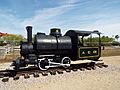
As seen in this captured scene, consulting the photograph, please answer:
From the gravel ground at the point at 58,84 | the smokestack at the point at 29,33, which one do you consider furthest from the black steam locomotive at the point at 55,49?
the gravel ground at the point at 58,84

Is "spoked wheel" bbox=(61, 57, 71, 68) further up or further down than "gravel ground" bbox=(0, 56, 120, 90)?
further up

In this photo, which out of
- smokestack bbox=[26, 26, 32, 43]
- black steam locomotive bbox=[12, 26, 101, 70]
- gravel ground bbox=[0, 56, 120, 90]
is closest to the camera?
gravel ground bbox=[0, 56, 120, 90]

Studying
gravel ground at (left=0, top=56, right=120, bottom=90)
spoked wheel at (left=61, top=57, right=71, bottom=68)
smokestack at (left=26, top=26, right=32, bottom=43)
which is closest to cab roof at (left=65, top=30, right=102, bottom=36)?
spoked wheel at (left=61, top=57, right=71, bottom=68)

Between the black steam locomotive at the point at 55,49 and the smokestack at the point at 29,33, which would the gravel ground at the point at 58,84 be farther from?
the smokestack at the point at 29,33

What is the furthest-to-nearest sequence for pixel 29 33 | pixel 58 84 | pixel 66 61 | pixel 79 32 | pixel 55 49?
1. pixel 79 32
2. pixel 66 61
3. pixel 55 49
4. pixel 29 33
5. pixel 58 84

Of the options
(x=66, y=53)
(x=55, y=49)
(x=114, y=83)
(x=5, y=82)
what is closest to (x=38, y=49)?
(x=55, y=49)

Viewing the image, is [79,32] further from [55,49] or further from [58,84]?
[58,84]

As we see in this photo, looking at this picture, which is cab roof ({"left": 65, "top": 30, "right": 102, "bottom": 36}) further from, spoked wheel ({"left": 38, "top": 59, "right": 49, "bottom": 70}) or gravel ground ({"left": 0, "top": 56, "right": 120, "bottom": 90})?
gravel ground ({"left": 0, "top": 56, "right": 120, "bottom": 90})

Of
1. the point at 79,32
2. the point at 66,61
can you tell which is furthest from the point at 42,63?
the point at 79,32

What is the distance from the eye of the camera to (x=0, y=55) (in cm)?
2019

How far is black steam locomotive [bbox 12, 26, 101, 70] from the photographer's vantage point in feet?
38.5

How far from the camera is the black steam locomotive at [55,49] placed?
11.7 m

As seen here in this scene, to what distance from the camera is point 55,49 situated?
41.1 feet

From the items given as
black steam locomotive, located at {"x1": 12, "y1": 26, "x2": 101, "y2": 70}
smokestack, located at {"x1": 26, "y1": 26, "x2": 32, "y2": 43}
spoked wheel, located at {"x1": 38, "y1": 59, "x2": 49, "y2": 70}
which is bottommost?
spoked wheel, located at {"x1": 38, "y1": 59, "x2": 49, "y2": 70}
